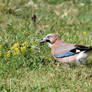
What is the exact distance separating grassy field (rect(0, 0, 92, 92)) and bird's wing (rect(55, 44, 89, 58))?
189 mm

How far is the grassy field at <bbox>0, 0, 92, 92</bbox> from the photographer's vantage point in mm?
5496

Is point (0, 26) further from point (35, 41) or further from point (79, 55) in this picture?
point (79, 55)

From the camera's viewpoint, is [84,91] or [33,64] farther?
[33,64]

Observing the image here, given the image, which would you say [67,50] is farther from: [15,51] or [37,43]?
[15,51]

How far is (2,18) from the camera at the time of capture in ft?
27.9

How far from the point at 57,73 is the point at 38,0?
467 cm

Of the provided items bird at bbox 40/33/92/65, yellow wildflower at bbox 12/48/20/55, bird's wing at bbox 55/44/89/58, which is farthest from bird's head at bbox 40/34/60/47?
yellow wildflower at bbox 12/48/20/55

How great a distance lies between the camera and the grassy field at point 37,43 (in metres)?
5.50

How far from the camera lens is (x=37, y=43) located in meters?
6.77

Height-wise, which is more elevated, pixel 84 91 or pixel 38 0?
pixel 38 0

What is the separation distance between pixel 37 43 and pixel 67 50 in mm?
700

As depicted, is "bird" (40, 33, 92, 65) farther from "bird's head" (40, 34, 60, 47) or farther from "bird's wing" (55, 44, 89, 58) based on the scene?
"bird's head" (40, 34, 60, 47)

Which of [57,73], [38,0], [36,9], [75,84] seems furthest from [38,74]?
[38,0]

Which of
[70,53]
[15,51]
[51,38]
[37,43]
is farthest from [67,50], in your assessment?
[15,51]
